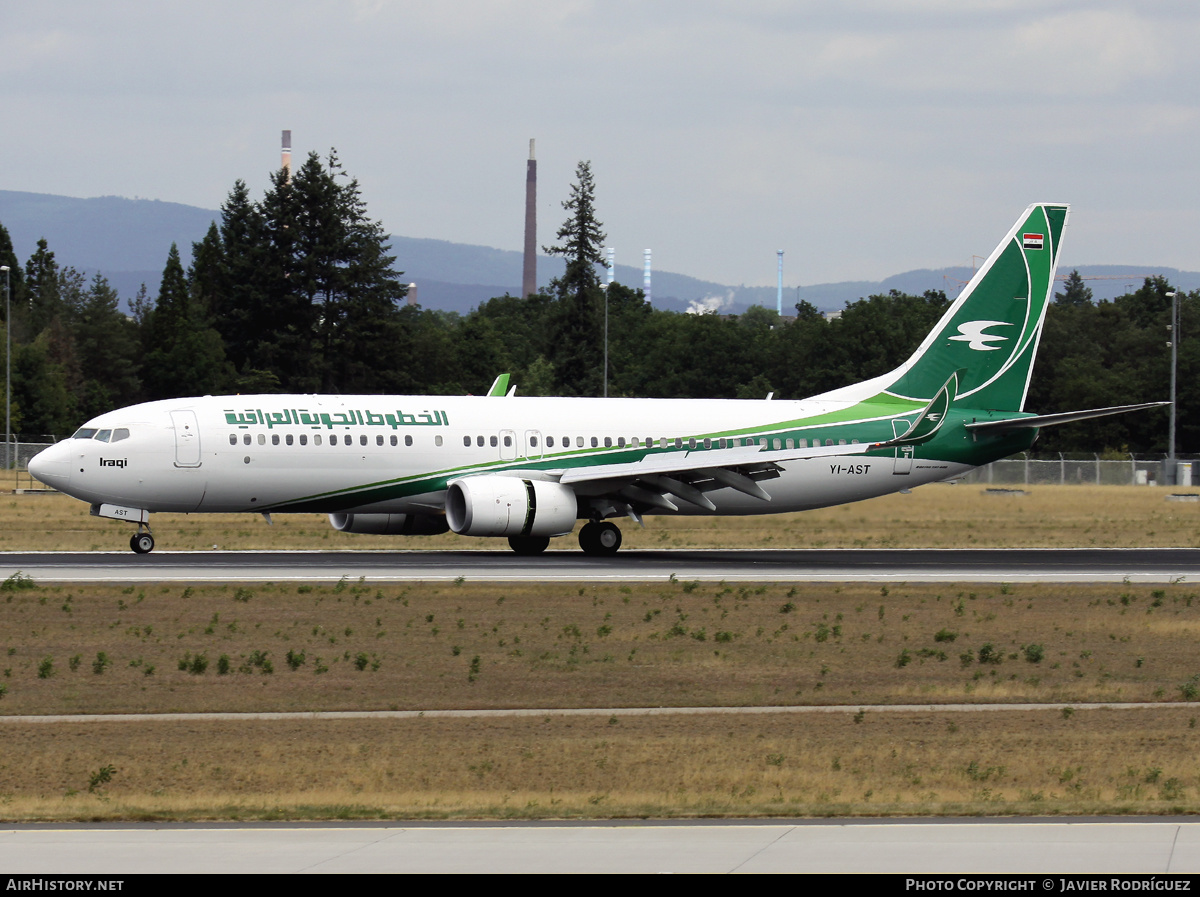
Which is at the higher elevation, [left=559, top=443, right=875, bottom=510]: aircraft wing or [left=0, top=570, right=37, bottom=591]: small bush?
[left=559, top=443, right=875, bottom=510]: aircraft wing

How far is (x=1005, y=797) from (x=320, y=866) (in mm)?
6505

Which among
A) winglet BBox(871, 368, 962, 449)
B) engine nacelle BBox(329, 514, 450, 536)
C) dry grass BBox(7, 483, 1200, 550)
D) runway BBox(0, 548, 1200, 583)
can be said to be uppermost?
winglet BBox(871, 368, 962, 449)

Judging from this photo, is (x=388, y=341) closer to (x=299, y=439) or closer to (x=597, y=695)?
(x=299, y=439)

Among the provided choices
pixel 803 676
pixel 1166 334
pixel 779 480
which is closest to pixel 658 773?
pixel 803 676

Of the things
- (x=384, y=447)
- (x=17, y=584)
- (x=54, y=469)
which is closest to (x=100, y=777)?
(x=17, y=584)

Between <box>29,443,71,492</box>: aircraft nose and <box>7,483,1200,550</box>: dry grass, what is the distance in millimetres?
4668

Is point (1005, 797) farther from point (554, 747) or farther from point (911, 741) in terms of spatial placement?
point (554, 747)

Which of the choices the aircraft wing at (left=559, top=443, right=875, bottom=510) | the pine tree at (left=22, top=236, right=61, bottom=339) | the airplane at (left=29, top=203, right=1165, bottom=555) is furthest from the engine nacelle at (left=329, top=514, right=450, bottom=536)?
the pine tree at (left=22, top=236, right=61, bottom=339)

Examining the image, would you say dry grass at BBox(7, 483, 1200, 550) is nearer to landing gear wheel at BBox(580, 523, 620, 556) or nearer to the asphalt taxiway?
landing gear wheel at BBox(580, 523, 620, 556)

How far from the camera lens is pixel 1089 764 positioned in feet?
50.1

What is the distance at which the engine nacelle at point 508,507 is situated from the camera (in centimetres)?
3803

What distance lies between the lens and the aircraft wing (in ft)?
130

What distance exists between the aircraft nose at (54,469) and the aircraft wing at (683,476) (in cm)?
1203

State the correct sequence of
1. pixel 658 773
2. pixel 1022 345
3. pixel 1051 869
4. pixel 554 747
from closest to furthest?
pixel 1051 869, pixel 658 773, pixel 554 747, pixel 1022 345
